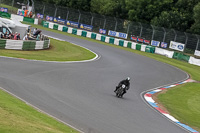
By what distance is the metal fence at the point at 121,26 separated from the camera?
157 ft

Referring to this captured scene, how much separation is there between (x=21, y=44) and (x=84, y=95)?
1298 cm

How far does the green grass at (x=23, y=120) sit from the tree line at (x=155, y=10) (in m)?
49.8

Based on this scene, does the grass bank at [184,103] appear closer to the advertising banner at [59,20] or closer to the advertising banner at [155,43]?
the advertising banner at [155,43]

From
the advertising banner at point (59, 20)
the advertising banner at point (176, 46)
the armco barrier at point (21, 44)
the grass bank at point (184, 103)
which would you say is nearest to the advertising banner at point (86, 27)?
the advertising banner at point (59, 20)

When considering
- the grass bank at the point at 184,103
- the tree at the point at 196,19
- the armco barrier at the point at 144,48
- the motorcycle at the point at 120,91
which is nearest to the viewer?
the grass bank at the point at 184,103

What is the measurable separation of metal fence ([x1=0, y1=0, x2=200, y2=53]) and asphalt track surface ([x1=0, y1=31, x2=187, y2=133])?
23.8 m

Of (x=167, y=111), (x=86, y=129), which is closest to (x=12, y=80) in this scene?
(x=86, y=129)

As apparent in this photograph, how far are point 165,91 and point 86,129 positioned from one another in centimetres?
1307

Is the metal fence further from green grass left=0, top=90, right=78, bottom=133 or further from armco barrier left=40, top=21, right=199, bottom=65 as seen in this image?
green grass left=0, top=90, right=78, bottom=133

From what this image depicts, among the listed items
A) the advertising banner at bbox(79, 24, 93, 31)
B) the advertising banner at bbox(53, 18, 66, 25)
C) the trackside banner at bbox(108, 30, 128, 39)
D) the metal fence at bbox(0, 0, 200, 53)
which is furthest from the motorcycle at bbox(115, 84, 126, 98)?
the advertising banner at bbox(53, 18, 66, 25)

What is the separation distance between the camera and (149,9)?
2530 inches

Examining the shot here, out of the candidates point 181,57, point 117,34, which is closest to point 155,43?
→ point 181,57

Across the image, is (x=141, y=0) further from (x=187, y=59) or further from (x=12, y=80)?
(x=12, y=80)

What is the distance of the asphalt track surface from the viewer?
11.9 m
